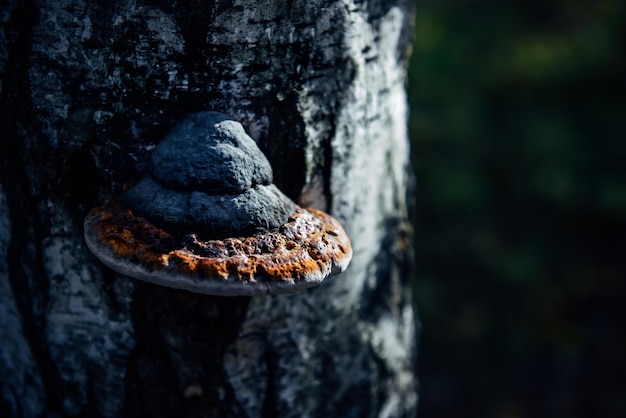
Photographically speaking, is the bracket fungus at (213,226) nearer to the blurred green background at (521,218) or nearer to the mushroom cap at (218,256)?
the mushroom cap at (218,256)

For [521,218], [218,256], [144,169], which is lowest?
[218,256]

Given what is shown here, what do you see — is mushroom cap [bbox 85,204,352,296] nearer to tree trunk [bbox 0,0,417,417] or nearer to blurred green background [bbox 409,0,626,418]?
tree trunk [bbox 0,0,417,417]

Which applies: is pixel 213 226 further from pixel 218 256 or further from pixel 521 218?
pixel 521 218

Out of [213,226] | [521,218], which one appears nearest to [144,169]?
[213,226]

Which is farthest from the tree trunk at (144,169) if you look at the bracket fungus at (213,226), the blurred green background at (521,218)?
the blurred green background at (521,218)

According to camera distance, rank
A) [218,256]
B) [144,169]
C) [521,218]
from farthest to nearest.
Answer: [521,218]
[144,169]
[218,256]

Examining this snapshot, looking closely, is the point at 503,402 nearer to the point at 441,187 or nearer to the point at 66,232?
the point at 441,187

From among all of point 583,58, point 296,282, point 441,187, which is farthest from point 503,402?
point 296,282
